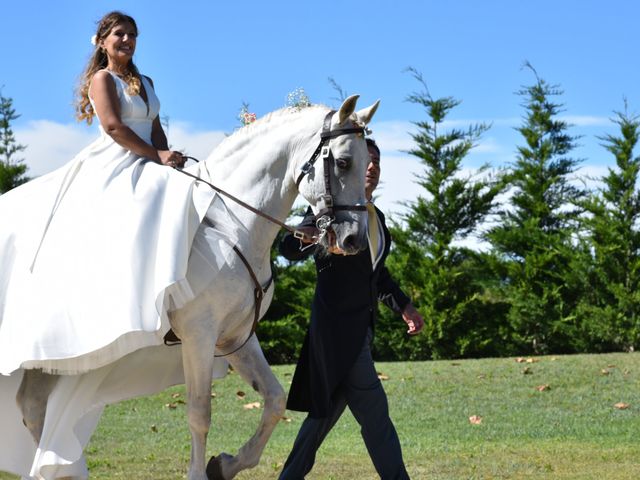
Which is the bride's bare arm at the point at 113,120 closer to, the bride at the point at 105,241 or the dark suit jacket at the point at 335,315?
the bride at the point at 105,241

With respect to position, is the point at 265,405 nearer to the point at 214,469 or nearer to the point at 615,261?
the point at 214,469

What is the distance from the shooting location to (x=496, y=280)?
61.0ft

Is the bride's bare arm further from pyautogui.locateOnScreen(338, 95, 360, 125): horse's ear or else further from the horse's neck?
pyautogui.locateOnScreen(338, 95, 360, 125): horse's ear

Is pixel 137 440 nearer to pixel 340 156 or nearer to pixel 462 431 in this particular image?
pixel 462 431

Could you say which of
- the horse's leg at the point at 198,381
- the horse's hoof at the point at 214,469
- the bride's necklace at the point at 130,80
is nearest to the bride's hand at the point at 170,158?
the bride's necklace at the point at 130,80

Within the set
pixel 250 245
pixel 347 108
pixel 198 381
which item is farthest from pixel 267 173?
pixel 198 381

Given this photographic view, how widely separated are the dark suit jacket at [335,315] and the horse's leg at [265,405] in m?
0.40

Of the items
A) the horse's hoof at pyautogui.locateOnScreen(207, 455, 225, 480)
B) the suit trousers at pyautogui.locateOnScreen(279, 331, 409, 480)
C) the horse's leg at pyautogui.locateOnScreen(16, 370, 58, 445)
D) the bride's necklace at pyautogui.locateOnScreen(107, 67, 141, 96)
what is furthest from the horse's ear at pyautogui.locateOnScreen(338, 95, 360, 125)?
the horse's leg at pyautogui.locateOnScreen(16, 370, 58, 445)

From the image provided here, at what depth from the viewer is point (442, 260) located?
18531mm

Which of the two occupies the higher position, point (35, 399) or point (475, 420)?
point (35, 399)

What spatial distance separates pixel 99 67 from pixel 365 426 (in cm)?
274

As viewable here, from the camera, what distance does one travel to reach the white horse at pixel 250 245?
16.8ft

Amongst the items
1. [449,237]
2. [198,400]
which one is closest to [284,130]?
[198,400]

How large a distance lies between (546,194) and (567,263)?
4.93ft
